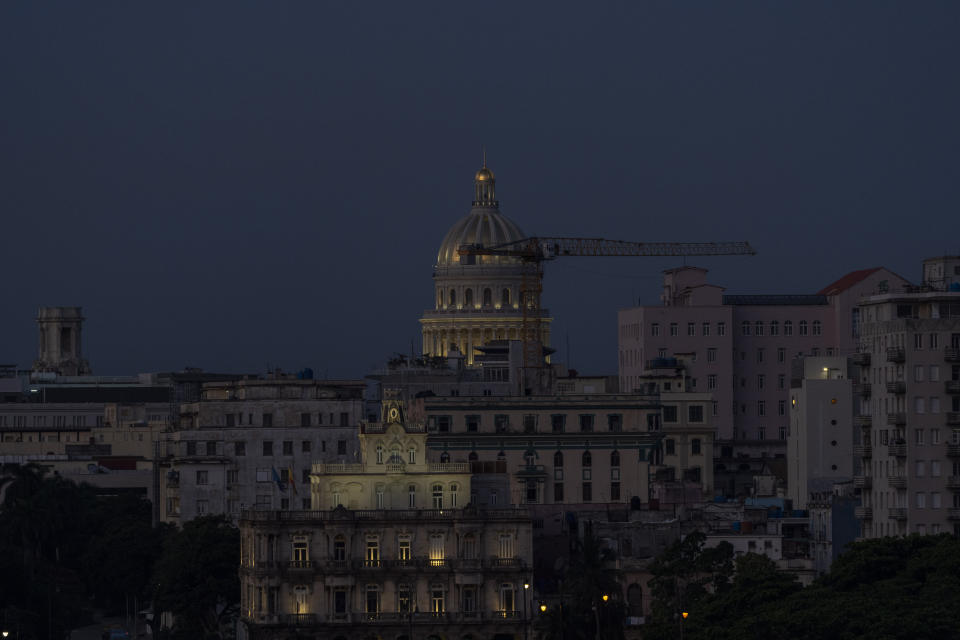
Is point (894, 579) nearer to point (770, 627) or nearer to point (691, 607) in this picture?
point (770, 627)

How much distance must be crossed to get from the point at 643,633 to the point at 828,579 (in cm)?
1595

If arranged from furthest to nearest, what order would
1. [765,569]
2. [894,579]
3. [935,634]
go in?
1. [765,569]
2. [894,579]
3. [935,634]

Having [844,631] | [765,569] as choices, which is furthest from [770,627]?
[765,569]

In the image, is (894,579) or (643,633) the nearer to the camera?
(894,579)

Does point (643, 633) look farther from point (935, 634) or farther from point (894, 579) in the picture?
point (935, 634)

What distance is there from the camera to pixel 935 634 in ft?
537

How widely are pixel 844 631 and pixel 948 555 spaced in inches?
564

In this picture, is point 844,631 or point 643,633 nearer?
point 844,631

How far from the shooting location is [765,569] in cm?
19800

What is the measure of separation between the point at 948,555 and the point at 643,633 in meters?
25.3

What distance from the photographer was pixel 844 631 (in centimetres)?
16738

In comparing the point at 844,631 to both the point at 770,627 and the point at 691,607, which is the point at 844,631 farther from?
the point at 691,607

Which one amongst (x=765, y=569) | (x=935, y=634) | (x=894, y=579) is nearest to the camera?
(x=935, y=634)

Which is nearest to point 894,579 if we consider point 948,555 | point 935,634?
point 948,555
